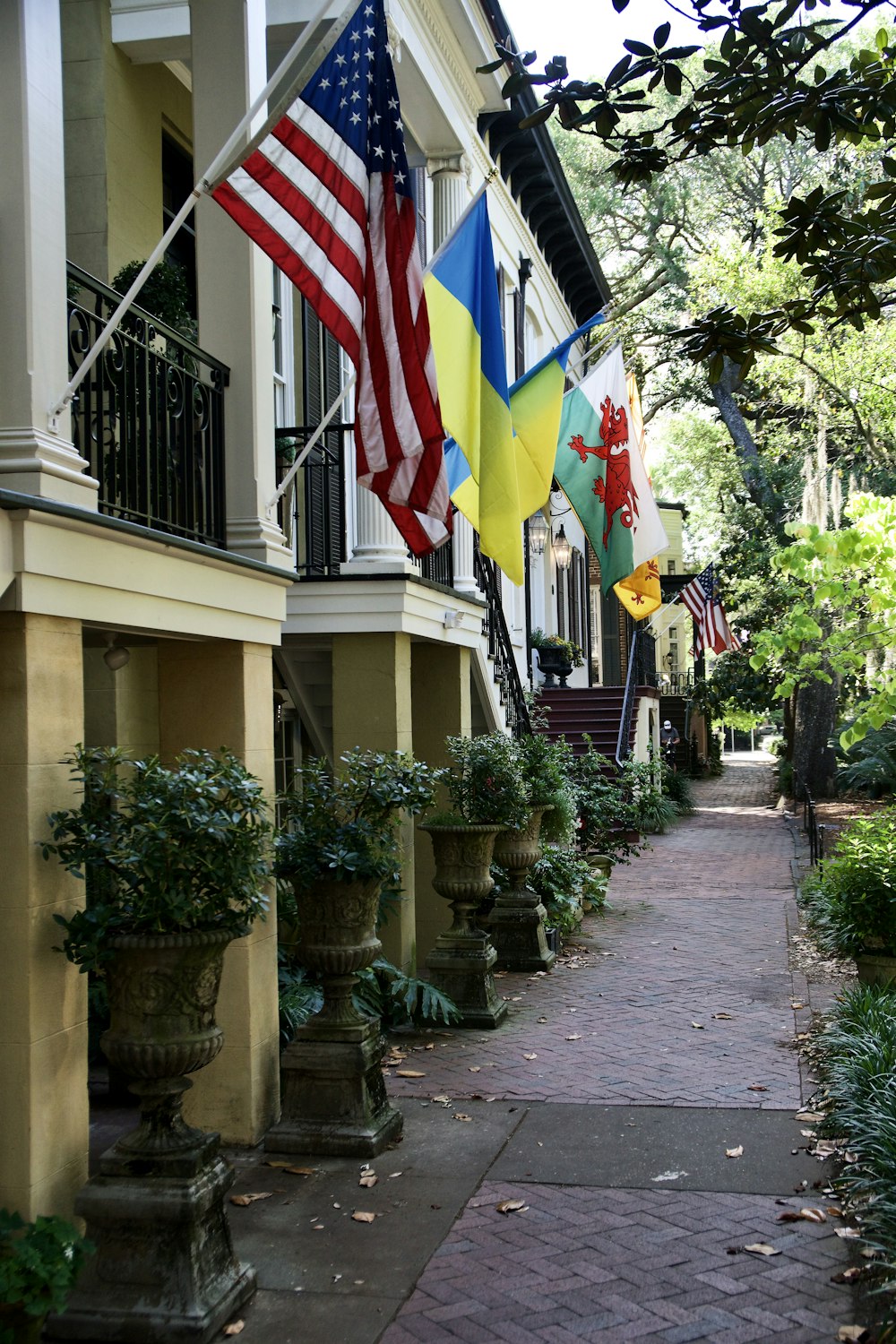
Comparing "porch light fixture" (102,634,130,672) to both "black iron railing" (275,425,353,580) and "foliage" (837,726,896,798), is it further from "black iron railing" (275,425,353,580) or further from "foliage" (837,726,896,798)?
"foliage" (837,726,896,798)

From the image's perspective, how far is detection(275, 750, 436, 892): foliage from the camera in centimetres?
616

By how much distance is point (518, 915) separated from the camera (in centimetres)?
1038

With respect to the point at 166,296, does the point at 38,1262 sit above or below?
below

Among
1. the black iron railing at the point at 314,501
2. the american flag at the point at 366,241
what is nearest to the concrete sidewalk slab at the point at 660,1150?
the american flag at the point at 366,241

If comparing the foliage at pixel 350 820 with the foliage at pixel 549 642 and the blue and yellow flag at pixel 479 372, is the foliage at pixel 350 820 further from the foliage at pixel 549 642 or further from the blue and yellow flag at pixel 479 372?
the foliage at pixel 549 642

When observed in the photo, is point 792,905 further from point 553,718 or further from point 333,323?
point 333,323

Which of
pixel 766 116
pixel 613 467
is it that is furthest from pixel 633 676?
pixel 766 116

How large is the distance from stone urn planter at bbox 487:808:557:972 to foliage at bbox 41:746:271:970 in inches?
227

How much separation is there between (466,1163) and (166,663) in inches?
111

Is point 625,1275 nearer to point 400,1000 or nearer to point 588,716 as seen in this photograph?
point 400,1000

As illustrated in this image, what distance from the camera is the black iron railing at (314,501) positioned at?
925 cm

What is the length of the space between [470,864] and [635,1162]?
310cm

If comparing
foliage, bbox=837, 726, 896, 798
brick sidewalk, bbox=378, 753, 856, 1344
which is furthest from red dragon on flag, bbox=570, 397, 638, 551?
foliage, bbox=837, 726, 896, 798

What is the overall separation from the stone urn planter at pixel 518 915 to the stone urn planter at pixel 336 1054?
400cm
